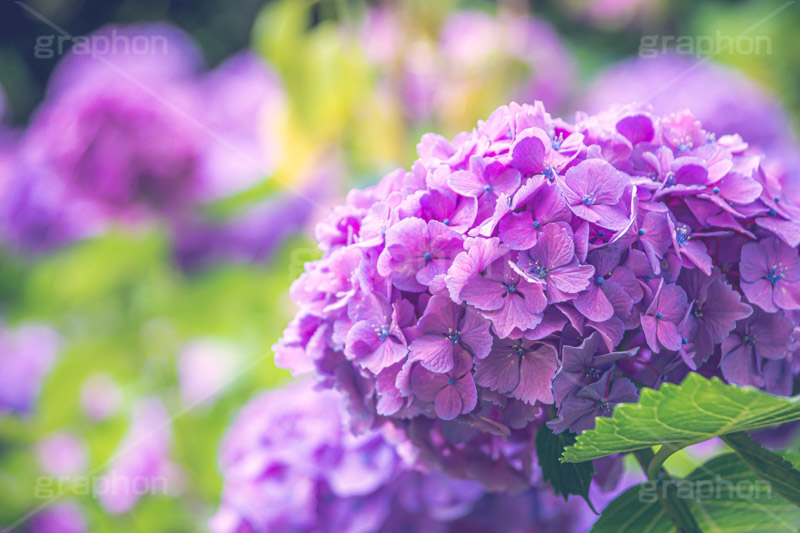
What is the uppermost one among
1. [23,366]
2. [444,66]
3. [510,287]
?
[510,287]

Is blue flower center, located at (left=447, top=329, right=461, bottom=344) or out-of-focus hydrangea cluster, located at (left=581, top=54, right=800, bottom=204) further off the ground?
blue flower center, located at (left=447, top=329, right=461, bottom=344)

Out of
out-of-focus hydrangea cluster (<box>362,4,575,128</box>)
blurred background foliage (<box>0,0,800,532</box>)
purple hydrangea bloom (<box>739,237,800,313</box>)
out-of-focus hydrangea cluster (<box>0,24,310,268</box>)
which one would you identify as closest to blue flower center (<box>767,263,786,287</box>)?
purple hydrangea bloom (<box>739,237,800,313</box>)

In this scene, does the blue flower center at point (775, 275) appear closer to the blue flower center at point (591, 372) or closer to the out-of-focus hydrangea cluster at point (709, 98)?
the blue flower center at point (591, 372)

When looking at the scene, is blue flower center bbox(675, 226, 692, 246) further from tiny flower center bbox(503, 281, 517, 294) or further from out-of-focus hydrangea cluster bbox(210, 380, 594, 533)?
out-of-focus hydrangea cluster bbox(210, 380, 594, 533)

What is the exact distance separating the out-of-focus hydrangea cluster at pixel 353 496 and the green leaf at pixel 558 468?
0.15 meters

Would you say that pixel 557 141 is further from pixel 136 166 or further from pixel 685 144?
pixel 136 166

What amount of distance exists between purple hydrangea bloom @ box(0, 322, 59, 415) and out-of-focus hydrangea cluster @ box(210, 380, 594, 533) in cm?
92

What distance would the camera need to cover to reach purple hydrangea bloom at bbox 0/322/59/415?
1465 millimetres

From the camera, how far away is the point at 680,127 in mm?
516

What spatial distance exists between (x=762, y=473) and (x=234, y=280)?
48.9 inches

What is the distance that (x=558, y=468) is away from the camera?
1.55 ft

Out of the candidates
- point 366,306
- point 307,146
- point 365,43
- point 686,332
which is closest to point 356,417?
point 366,306

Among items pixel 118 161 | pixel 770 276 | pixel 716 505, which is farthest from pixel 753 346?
pixel 118 161

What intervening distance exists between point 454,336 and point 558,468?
12 centimetres
